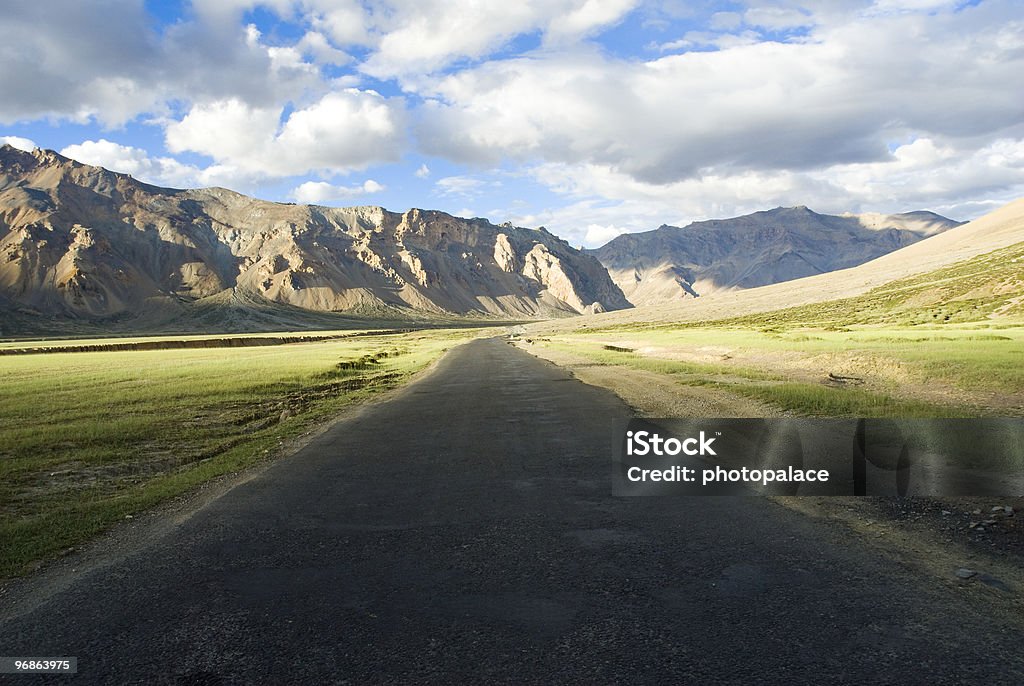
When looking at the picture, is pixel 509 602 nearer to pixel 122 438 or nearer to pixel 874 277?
pixel 122 438

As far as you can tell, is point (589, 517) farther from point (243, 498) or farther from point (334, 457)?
point (334, 457)

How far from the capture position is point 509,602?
6672 millimetres

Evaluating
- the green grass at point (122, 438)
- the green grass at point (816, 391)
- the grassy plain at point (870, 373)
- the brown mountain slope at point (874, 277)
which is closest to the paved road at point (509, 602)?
the green grass at point (122, 438)

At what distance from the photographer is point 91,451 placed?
1759 cm

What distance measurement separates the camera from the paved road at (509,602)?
5.43 metres

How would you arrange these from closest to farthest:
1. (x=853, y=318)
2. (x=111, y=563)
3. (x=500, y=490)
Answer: (x=111, y=563), (x=500, y=490), (x=853, y=318)

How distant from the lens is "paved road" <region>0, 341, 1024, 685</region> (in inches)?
214

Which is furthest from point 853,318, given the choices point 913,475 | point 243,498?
point 243,498

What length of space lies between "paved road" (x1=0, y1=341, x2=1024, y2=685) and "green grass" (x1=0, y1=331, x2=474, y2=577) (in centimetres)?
235

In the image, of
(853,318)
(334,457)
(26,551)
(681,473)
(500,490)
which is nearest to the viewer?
(26,551)

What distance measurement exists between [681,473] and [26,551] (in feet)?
36.6

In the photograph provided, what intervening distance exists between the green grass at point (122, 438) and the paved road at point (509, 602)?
92.7 inches

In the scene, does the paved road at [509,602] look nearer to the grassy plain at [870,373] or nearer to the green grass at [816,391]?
the green grass at [816,391]

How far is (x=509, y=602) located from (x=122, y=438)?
703 inches
